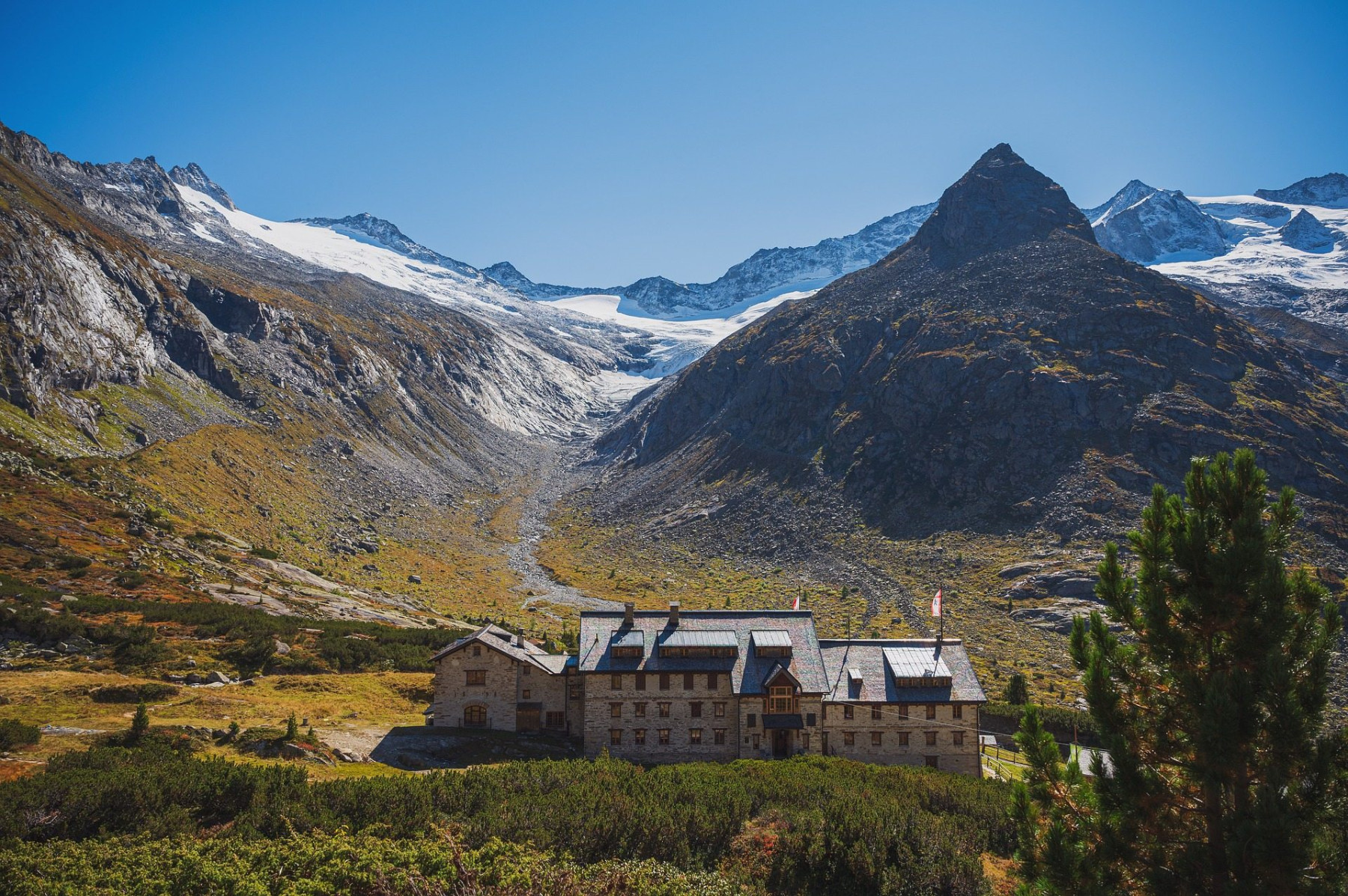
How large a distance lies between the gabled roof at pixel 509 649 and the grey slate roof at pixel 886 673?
18256 mm

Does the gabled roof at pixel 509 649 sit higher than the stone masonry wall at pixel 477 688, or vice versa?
the gabled roof at pixel 509 649

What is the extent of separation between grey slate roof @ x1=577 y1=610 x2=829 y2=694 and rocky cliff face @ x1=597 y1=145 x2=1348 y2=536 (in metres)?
88.6

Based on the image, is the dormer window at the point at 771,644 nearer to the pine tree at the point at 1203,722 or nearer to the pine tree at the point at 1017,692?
the pine tree at the point at 1017,692

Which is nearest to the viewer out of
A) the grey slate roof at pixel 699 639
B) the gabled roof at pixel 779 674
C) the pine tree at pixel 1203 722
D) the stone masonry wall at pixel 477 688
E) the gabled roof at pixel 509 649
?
Result: the pine tree at pixel 1203 722

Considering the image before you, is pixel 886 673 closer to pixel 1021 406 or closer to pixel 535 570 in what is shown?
pixel 535 570

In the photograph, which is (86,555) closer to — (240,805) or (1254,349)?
(240,805)

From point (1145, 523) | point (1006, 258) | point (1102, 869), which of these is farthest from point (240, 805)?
point (1006, 258)

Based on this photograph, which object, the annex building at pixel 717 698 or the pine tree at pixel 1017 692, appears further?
the pine tree at pixel 1017 692

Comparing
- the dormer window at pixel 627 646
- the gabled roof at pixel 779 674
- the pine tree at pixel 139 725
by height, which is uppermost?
the dormer window at pixel 627 646

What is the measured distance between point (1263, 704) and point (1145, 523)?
11.1 feet

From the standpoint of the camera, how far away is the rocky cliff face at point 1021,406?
443 feet

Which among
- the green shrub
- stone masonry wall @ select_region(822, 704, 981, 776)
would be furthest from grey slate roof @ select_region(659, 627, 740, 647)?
the green shrub

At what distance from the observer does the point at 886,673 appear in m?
51.1

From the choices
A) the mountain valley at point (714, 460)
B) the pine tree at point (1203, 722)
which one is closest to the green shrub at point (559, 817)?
the pine tree at point (1203, 722)
